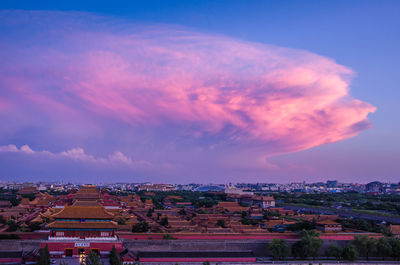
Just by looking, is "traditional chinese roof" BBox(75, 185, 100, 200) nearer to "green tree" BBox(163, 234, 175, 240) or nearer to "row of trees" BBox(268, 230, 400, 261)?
"green tree" BBox(163, 234, 175, 240)

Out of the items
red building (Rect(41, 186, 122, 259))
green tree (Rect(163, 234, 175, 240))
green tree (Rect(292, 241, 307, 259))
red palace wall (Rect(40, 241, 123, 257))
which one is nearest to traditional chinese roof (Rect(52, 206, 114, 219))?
red building (Rect(41, 186, 122, 259))

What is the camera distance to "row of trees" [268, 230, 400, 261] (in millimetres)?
24531

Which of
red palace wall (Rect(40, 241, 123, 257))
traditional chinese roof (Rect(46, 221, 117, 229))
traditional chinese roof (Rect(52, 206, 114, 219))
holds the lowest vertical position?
red palace wall (Rect(40, 241, 123, 257))

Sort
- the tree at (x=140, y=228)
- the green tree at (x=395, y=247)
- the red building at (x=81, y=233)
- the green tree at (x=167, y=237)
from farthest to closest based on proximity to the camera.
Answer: the tree at (x=140, y=228), the green tree at (x=167, y=237), the green tree at (x=395, y=247), the red building at (x=81, y=233)

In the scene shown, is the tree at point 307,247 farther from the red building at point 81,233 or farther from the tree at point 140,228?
the tree at point 140,228

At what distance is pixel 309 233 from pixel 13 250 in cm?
1738

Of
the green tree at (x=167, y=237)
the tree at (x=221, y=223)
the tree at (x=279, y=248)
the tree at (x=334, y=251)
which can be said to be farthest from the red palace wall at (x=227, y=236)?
the tree at (x=221, y=223)

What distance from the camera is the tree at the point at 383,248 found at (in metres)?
24.8

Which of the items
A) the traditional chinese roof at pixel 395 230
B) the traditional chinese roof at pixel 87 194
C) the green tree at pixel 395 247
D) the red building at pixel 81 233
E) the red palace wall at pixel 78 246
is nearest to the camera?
the red palace wall at pixel 78 246

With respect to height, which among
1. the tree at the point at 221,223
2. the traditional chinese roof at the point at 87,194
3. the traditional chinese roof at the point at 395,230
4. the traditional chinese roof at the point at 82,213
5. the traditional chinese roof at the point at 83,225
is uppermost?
the traditional chinese roof at the point at 87,194

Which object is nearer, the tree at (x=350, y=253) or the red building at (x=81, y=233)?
the red building at (x=81, y=233)

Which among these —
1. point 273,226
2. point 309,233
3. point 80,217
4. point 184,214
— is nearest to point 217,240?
point 309,233

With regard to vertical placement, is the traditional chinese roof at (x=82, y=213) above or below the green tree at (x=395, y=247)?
above

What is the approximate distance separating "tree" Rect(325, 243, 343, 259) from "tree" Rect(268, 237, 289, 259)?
260 cm
